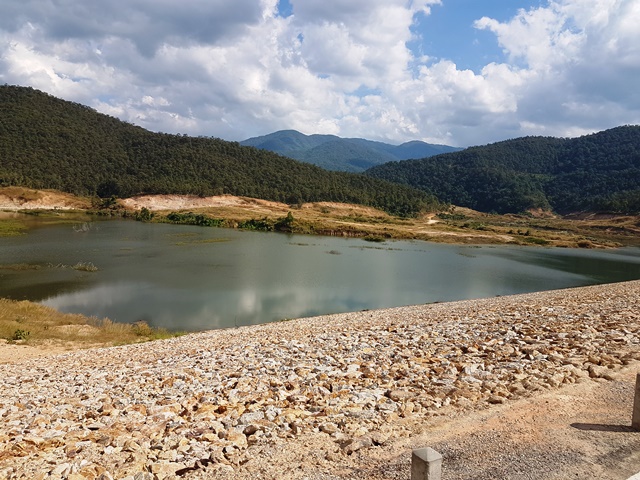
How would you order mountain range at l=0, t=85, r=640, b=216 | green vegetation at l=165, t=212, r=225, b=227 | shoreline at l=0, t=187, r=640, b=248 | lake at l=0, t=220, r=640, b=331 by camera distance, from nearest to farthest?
lake at l=0, t=220, r=640, b=331, shoreline at l=0, t=187, r=640, b=248, green vegetation at l=165, t=212, r=225, b=227, mountain range at l=0, t=85, r=640, b=216

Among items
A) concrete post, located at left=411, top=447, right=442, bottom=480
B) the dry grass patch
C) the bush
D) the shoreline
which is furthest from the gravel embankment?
the shoreline

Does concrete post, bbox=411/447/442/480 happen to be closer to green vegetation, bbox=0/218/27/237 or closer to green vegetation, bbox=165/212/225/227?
green vegetation, bbox=0/218/27/237

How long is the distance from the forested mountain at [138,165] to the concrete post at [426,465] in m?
122

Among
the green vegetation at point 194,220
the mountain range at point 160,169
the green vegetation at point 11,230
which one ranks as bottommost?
the green vegetation at point 11,230

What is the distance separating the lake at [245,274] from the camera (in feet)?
94.0

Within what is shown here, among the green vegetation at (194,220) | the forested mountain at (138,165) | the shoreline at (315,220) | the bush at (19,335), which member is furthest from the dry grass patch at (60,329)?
the forested mountain at (138,165)

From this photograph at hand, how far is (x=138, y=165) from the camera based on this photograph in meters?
148

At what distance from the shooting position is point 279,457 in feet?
22.1

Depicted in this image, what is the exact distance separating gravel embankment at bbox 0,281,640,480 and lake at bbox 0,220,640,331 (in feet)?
39.5

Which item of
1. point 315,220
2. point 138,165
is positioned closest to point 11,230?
point 315,220

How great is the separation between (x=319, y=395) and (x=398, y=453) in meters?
2.86

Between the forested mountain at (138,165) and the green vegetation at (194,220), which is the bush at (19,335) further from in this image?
the forested mountain at (138,165)

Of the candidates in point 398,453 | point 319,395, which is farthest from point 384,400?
point 398,453

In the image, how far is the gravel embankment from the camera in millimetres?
6812
